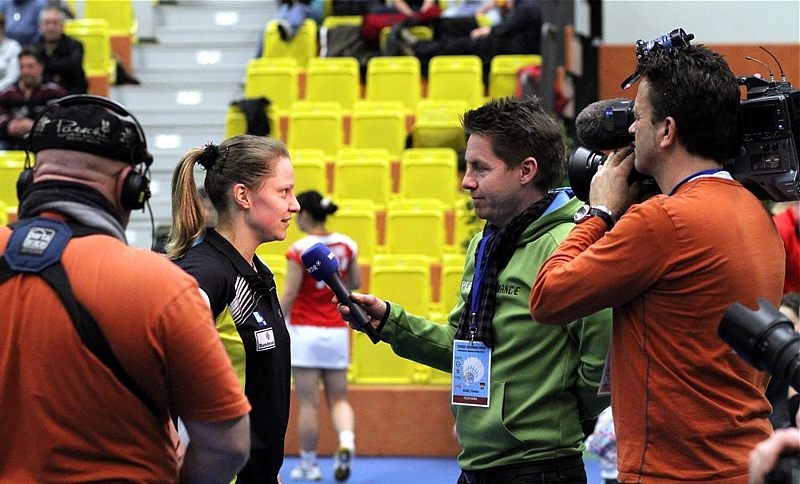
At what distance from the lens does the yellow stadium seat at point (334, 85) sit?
984cm

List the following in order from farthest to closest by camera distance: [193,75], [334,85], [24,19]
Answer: [193,75] → [24,19] → [334,85]

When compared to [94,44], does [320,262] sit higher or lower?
lower

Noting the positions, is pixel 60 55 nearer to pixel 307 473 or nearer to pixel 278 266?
pixel 278 266

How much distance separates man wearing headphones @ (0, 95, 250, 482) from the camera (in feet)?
6.62

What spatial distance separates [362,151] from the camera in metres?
8.84

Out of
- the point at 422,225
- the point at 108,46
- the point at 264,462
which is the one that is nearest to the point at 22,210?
the point at 264,462

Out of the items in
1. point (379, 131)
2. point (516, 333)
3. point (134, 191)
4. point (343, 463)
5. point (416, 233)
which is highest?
point (134, 191)

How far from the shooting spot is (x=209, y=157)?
3139 millimetres

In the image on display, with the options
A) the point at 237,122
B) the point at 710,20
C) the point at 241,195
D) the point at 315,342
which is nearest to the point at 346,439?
the point at 315,342

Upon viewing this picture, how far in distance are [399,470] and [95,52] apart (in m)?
5.35

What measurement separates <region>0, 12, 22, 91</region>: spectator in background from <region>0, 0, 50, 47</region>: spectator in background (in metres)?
0.45

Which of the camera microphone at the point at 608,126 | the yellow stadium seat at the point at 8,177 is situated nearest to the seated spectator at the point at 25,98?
the yellow stadium seat at the point at 8,177

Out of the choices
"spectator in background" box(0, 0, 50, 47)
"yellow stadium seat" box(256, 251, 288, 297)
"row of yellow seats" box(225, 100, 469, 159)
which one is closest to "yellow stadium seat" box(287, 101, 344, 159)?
"row of yellow seats" box(225, 100, 469, 159)

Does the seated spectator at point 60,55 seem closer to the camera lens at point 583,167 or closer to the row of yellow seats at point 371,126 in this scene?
the row of yellow seats at point 371,126
